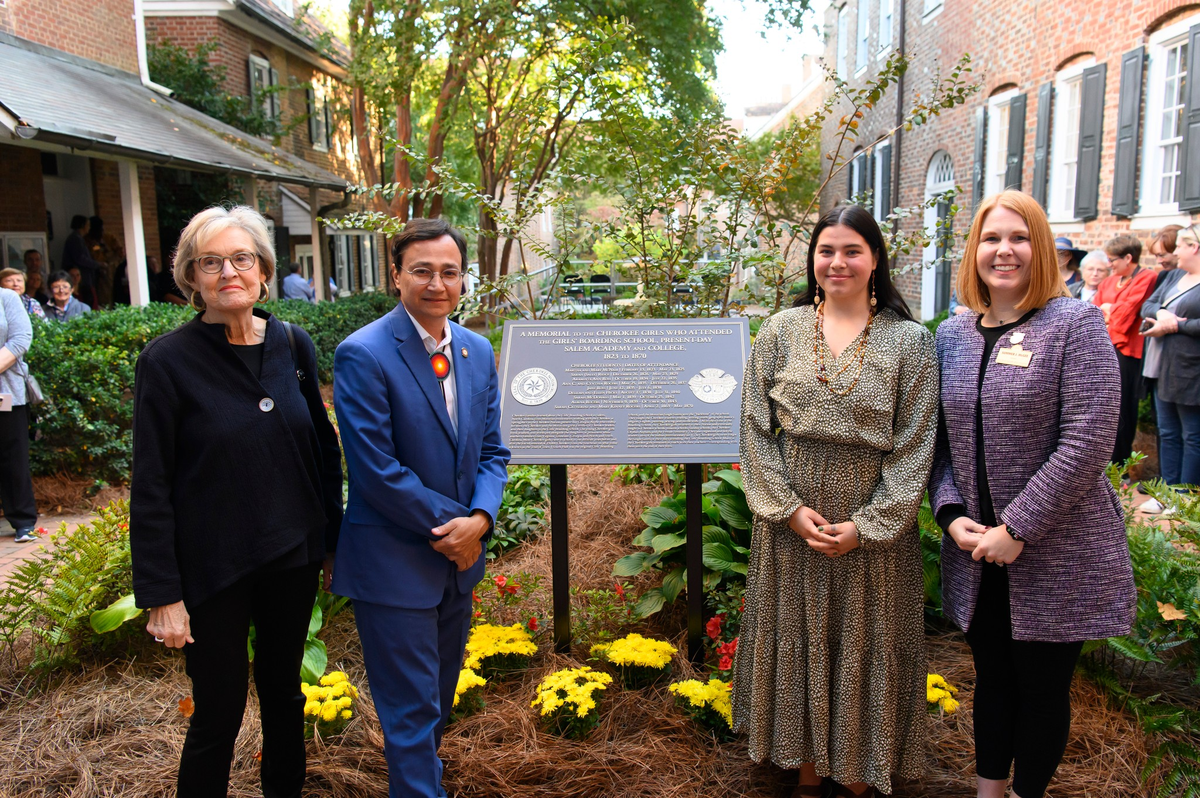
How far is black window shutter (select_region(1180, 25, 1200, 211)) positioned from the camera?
740cm

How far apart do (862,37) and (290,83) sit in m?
13.4

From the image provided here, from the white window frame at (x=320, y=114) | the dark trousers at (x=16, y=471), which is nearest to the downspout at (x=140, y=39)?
the white window frame at (x=320, y=114)

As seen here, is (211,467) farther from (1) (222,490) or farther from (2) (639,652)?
(2) (639,652)

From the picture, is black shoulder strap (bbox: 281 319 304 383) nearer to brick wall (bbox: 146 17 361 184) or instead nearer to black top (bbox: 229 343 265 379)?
black top (bbox: 229 343 265 379)

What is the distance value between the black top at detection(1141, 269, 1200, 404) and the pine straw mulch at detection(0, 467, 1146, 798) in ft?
11.0

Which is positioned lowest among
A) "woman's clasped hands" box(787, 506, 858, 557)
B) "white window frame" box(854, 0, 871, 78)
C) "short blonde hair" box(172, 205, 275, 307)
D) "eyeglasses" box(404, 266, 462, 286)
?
"woman's clasped hands" box(787, 506, 858, 557)

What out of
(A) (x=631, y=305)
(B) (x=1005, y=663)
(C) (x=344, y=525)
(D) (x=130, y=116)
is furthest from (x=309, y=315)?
(B) (x=1005, y=663)

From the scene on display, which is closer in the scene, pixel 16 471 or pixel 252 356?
pixel 252 356

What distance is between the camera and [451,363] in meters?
2.65

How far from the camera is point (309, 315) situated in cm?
1233

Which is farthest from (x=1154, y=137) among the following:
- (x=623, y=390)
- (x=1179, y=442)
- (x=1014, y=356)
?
(x=1014, y=356)

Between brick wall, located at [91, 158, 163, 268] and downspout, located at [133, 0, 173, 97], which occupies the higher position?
downspout, located at [133, 0, 173, 97]

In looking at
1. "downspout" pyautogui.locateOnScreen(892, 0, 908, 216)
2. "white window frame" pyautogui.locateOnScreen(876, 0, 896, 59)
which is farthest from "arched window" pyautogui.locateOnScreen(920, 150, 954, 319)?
"white window frame" pyautogui.locateOnScreen(876, 0, 896, 59)

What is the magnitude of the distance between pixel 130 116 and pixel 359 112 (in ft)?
16.2
